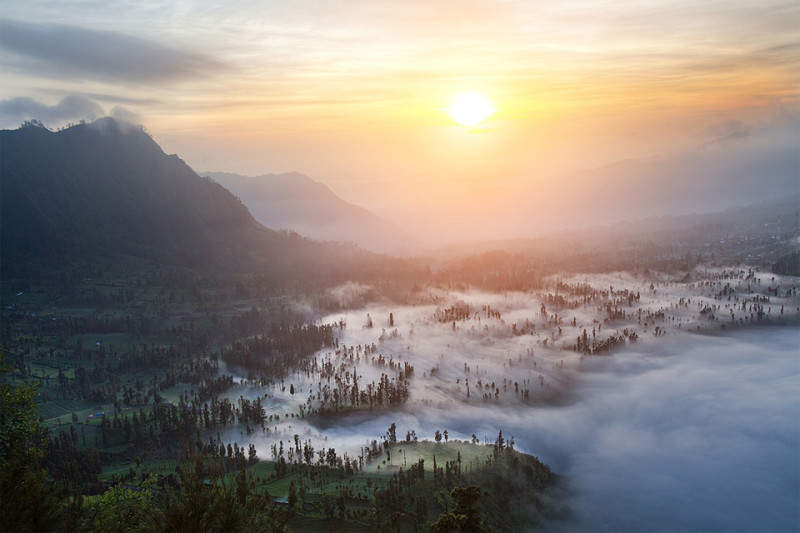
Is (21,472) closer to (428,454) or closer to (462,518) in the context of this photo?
(462,518)

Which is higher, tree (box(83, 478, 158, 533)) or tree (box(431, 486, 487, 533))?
tree (box(83, 478, 158, 533))

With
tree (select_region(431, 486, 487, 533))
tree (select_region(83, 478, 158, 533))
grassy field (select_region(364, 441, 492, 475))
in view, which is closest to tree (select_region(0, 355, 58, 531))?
tree (select_region(83, 478, 158, 533))

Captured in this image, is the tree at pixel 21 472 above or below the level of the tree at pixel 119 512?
above

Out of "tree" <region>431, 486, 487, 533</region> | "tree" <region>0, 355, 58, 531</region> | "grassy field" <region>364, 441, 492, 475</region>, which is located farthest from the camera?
"grassy field" <region>364, 441, 492, 475</region>

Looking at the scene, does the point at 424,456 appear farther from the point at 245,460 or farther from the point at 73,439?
the point at 73,439

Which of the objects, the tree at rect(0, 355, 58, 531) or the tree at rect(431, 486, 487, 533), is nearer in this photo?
the tree at rect(0, 355, 58, 531)

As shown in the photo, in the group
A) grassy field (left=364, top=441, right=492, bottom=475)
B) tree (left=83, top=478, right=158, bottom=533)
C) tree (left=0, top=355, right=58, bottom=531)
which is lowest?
grassy field (left=364, top=441, right=492, bottom=475)

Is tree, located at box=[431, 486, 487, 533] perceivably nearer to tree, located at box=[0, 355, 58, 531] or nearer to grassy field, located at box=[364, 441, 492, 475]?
tree, located at box=[0, 355, 58, 531]

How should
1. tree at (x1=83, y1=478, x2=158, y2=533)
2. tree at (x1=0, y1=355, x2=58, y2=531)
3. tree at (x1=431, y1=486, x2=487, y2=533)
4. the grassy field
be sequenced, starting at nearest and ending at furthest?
tree at (x1=0, y1=355, x2=58, y2=531) → tree at (x1=83, y1=478, x2=158, y2=533) → tree at (x1=431, y1=486, x2=487, y2=533) → the grassy field

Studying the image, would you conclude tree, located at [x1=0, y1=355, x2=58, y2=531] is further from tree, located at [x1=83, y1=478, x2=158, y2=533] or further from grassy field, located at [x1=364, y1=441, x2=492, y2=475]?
grassy field, located at [x1=364, y1=441, x2=492, y2=475]

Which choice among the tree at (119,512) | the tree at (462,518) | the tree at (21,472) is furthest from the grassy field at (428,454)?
the tree at (21,472)

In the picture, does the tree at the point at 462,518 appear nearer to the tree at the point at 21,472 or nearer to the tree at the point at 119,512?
the tree at the point at 119,512
